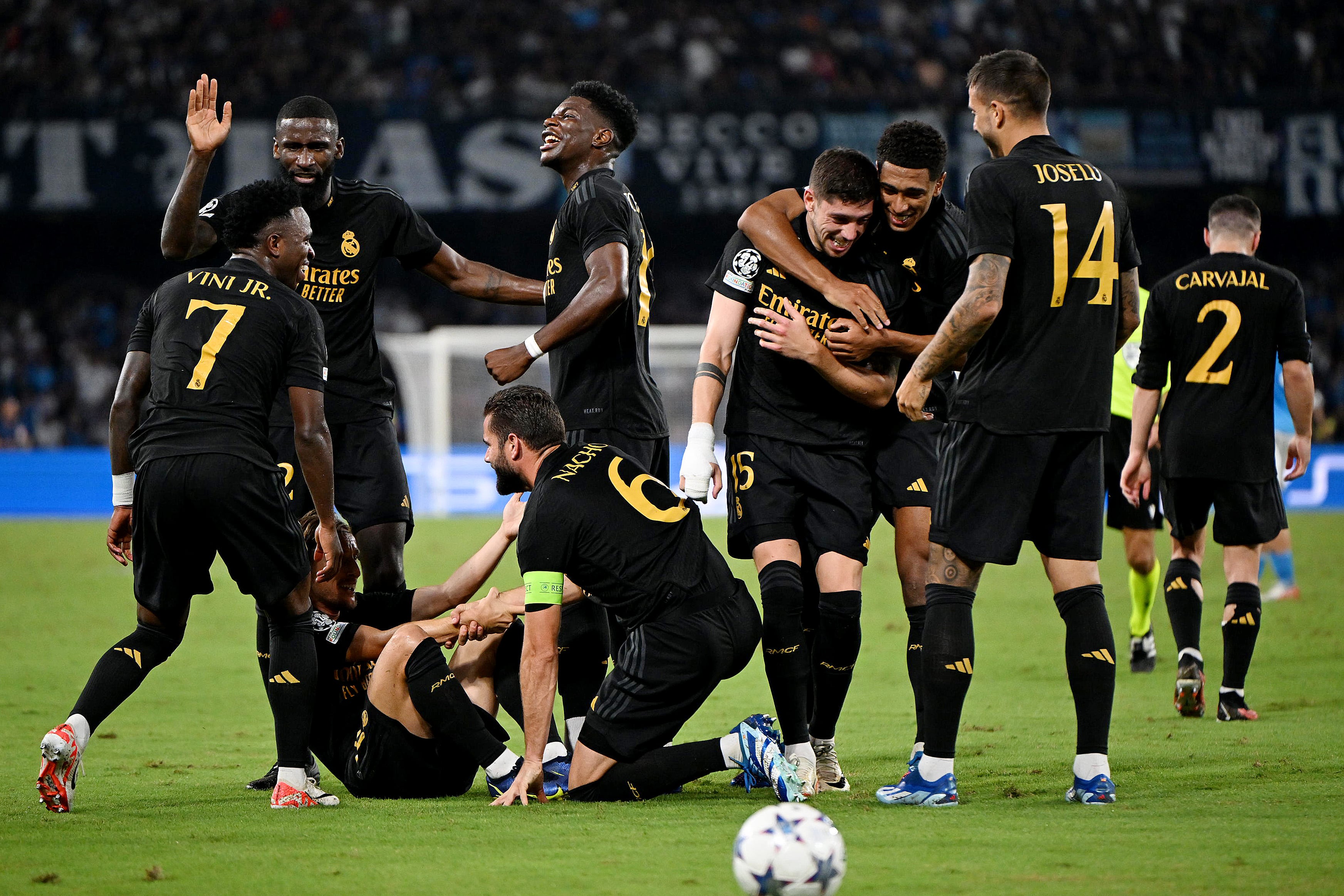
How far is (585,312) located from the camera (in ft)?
17.3

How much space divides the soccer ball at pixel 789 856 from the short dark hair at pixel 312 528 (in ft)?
7.16

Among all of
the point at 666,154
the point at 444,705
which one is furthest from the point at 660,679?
the point at 666,154

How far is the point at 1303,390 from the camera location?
21.0 feet

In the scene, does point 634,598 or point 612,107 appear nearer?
point 634,598

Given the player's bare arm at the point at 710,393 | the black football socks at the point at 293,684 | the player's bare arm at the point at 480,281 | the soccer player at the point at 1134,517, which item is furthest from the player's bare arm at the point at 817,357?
the soccer player at the point at 1134,517

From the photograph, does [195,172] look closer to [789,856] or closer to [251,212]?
[251,212]

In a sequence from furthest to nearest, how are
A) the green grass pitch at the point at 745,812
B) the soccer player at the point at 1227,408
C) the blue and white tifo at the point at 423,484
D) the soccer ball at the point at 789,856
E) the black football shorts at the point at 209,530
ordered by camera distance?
the blue and white tifo at the point at 423,484 → the soccer player at the point at 1227,408 → the black football shorts at the point at 209,530 → the green grass pitch at the point at 745,812 → the soccer ball at the point at 789,856

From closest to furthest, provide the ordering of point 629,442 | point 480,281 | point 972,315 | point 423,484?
point 972,315, point 629,442, point 480,281, point 423,484

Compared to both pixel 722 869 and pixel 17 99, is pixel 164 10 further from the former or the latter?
pixel 722 869

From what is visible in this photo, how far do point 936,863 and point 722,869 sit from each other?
55 centimetres

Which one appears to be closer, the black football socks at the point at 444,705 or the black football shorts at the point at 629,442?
the black football socks at the point at 444,705

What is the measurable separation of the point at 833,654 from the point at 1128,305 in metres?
1.56

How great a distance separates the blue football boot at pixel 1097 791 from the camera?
14.4ft

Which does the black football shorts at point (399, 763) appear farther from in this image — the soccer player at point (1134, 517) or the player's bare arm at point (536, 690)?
the soccer player at point (1134, 517)
